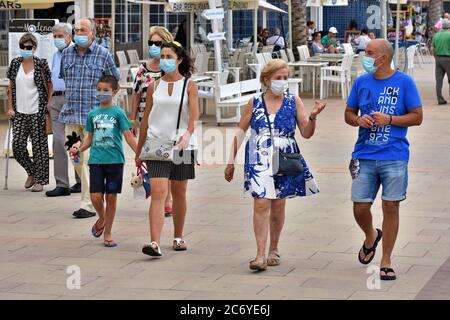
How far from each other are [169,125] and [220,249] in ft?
3.40

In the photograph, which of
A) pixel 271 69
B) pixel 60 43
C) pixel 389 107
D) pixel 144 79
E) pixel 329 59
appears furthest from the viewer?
pixel 329 59

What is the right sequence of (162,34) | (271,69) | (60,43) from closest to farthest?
(271,69) < (162,34) < (60,43)

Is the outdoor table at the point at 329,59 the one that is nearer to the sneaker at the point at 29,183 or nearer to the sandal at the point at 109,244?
the sneaker at the point at 29,183

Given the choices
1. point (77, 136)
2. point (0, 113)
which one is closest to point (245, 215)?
point (77, 136)

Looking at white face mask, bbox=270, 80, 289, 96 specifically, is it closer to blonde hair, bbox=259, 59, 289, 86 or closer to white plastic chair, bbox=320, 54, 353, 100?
blonde hair, bbox=259, 59, 289, 86

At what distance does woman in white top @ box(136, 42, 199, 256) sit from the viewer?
851cm

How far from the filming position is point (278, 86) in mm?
7984

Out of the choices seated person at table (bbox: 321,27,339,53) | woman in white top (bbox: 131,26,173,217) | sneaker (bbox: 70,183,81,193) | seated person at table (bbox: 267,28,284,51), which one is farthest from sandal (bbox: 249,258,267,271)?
seated person at table (bbox: 267,28,284,51)

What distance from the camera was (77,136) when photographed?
10.1 metres

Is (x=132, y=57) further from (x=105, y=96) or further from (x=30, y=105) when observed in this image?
(x=105, y=96)

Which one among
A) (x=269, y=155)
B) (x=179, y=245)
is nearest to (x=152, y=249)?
(x=179, y=245)

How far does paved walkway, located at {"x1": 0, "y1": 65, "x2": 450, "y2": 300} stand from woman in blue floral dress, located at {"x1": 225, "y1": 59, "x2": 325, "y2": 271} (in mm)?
375

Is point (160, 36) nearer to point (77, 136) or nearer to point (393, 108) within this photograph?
point (77, 136)
